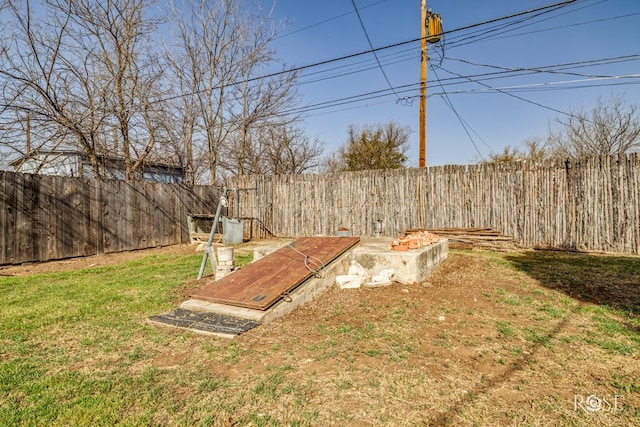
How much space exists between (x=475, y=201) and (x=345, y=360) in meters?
7.23

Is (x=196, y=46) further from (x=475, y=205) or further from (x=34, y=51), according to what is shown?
(x=475, y=205)

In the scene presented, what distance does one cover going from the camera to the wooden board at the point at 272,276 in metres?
3.70

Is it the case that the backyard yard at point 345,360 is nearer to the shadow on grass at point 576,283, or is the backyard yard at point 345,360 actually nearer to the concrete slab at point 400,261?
the shadow on grass at point 576,283

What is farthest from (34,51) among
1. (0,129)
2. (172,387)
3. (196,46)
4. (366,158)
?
(366,158)

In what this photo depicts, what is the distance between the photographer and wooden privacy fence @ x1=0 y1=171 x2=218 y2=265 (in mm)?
6844

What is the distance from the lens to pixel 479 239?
8.41m

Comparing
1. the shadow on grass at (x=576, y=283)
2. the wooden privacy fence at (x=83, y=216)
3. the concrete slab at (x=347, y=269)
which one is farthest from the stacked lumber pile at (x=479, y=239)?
the wooden privacy fence at (x=83, y=216)

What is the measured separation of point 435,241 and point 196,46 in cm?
1205

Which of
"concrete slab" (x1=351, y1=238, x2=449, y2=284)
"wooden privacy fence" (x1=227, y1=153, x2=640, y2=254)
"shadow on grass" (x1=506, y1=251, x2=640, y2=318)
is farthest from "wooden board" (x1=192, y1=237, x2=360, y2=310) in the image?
"wooden privacy fence" (x1=227, y1=153, x2=640, y2=254)

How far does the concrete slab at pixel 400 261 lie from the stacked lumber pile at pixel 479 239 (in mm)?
3359

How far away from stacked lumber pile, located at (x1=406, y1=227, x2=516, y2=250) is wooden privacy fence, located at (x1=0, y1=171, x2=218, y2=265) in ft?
24.5

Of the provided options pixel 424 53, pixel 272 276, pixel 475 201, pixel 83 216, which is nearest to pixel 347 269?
pixel 272 276

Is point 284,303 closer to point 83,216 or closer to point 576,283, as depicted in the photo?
point 576,283

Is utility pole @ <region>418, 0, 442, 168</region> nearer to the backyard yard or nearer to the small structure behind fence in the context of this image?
the small structure behind fence
